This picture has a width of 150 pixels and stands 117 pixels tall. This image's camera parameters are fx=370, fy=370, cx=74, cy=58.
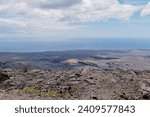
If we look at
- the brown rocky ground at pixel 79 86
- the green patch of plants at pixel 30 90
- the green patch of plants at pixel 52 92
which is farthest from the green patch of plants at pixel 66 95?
the green patch of plants at pixel 30 90

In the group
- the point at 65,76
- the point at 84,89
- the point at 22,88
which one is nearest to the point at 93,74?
the point at 65,76

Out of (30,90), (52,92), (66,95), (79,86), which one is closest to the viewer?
(66,95)

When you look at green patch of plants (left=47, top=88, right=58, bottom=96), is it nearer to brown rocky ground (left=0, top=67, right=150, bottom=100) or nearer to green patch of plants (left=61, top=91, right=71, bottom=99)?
brown rocky ground (left=0, top=67, right=150, bottom=100)

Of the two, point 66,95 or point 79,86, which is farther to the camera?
point 79,86

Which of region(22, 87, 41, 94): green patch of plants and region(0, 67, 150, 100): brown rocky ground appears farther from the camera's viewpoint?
region(22, 87, 41, 94): green patch of plants

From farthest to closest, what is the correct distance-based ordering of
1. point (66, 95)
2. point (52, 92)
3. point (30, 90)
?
point (30, 90)
point (52, 92)
point (66, 95)

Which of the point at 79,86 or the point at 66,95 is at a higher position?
the point at 79,86

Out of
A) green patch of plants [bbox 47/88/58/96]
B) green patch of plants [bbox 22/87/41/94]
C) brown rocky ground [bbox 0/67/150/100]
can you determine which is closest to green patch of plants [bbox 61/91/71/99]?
brown rocky ground [bbox 0/67/150/100]

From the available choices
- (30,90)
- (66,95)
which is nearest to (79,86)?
(66,95)

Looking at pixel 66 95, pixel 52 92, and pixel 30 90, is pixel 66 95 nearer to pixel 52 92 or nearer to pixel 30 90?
pixel 52 92
